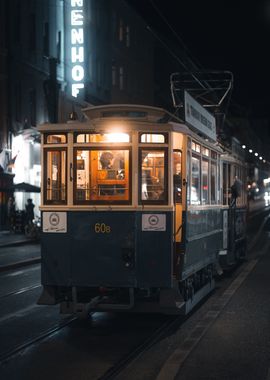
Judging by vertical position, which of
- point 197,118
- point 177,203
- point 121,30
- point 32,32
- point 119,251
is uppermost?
point 121,30

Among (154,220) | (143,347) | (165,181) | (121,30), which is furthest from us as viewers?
(121,30)

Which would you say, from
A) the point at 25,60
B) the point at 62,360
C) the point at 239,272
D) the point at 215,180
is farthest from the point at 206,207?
the point at 25,60

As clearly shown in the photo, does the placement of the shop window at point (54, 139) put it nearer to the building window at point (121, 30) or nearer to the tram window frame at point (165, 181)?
the tram window frame at point (165, 181)

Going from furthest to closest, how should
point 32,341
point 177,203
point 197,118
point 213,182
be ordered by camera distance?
point 213,182, point 197,118, point 177,203, point 32,341

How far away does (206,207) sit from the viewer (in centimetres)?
1138

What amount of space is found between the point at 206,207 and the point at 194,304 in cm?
161

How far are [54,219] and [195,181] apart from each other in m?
2.42

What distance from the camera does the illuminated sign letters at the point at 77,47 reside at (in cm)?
3609

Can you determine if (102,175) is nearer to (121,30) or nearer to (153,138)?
(153,138)

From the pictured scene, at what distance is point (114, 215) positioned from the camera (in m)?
9.16

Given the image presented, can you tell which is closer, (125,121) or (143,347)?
(143,347)

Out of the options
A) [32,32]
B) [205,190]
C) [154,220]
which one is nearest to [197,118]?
[205,190]

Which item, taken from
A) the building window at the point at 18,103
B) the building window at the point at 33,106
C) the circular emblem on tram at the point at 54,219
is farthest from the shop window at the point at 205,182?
the building window at the point at 33,106

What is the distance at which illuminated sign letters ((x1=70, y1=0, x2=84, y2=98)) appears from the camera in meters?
36.1
